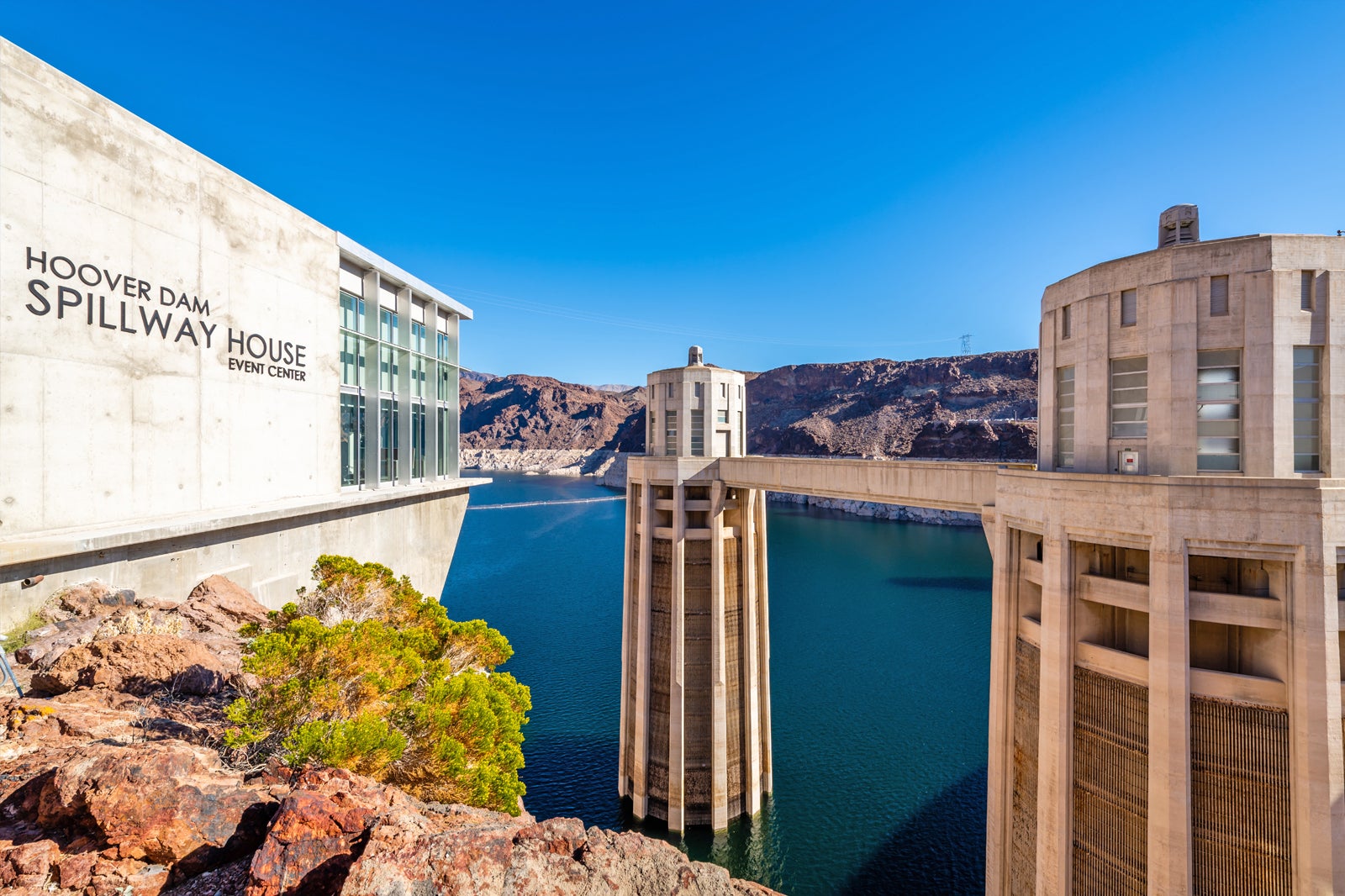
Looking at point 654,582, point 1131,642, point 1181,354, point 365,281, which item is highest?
point 365,281

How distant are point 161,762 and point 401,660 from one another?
12.7 ft

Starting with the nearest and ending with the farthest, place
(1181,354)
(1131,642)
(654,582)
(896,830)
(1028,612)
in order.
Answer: (1181,354)
(1131,642)
(1028,612)
(896,830)
(654,582)

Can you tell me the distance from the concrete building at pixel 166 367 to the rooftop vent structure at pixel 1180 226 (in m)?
21.3

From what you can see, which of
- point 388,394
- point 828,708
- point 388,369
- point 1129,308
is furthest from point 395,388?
point 828,708

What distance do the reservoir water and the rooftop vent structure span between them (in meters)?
20.7

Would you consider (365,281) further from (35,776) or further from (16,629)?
(35,776)

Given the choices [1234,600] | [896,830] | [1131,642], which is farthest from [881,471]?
[896,830]

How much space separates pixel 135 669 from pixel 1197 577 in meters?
18.2

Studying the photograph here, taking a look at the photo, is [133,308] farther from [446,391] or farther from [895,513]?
[895,513]

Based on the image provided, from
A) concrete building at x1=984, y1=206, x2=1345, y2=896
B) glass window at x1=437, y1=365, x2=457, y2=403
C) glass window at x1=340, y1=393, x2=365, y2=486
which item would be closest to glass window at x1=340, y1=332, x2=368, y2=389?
glass window at x1=340, y1=393, x2=365, y2=486

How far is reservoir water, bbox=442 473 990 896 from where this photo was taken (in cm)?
2219

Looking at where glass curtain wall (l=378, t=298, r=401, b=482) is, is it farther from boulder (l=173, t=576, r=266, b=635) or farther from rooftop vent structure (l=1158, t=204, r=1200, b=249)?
rooftop vent structure (l=1158, t=204, r=1200, b=249)

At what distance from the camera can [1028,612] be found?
11.8 metres

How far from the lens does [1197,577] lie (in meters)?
9.37
